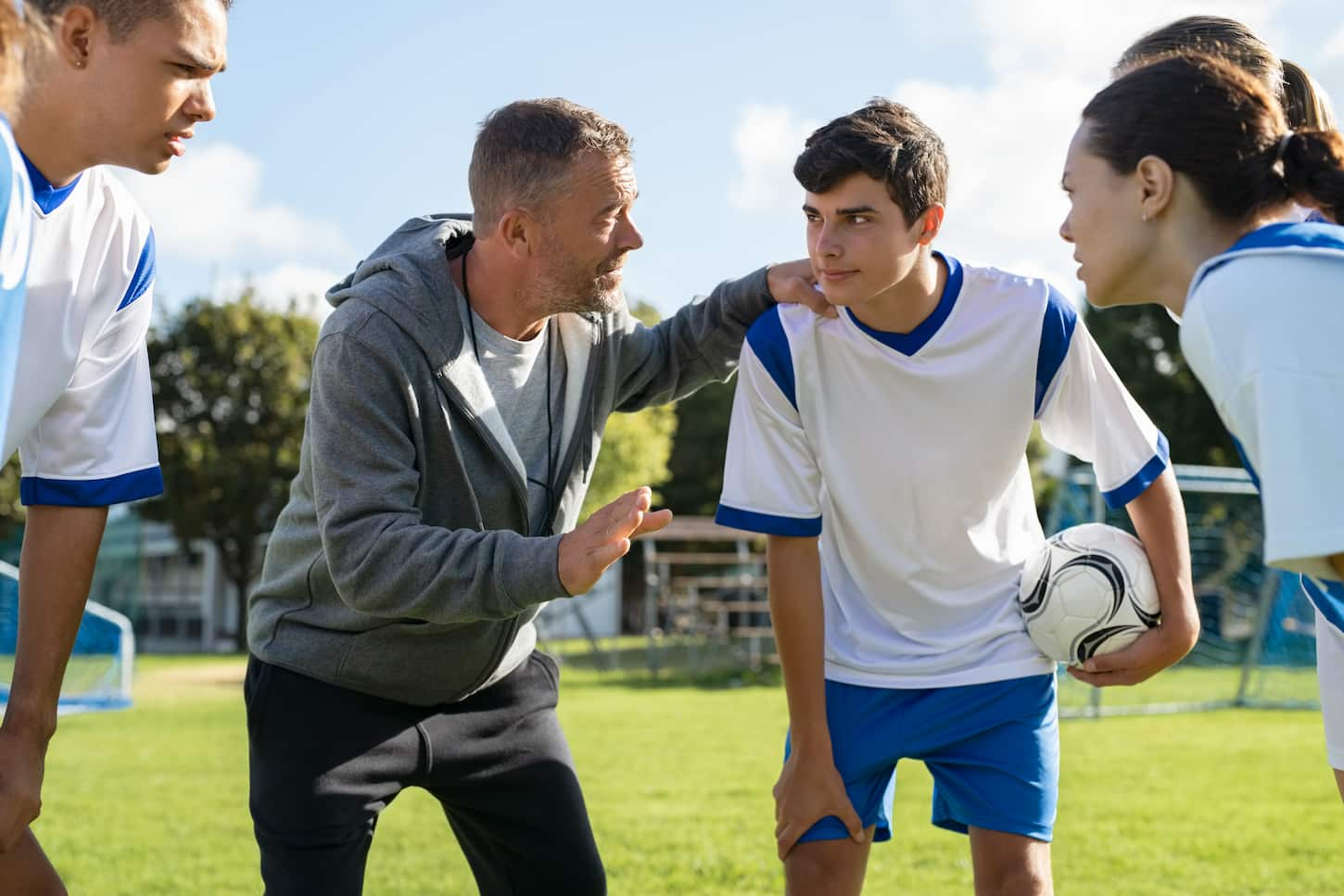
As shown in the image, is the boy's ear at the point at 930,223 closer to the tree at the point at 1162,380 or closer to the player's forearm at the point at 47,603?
the player's forearm at the point at 47,603

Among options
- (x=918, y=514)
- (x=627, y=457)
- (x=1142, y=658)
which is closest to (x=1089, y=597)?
(x=1142, y=658)

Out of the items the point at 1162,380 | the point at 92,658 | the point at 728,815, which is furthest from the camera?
the point at 1162,380

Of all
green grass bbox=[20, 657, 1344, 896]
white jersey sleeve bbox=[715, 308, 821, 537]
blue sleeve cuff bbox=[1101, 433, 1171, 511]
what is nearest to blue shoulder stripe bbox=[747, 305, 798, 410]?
white jersey sleeve bbox=[715, 308, 821, 537]

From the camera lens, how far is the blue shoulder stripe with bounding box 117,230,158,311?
3.22m

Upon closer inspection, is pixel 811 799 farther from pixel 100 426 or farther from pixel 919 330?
pixel 100 426

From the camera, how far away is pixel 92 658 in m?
19.6

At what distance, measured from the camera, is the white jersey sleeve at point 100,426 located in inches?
125

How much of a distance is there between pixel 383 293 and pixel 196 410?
110ft

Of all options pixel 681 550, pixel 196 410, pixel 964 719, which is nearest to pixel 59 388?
pixel 964 719

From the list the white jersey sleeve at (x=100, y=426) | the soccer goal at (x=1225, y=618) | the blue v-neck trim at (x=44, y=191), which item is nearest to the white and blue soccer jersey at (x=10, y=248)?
the blue v-neck trim at (x=44, y=191)

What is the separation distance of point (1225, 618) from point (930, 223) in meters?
21.1

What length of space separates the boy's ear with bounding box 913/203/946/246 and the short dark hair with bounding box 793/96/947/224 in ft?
0.06

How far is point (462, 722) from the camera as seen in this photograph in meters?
3.60

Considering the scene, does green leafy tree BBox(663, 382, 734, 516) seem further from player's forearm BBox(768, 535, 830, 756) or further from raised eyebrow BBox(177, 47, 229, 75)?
raised eyebrow BBox(177, 47, 229, 75)
